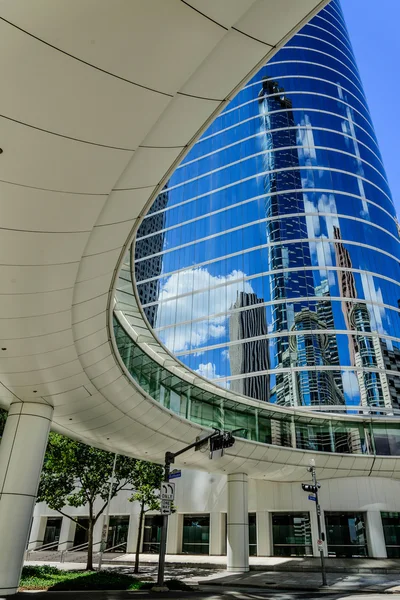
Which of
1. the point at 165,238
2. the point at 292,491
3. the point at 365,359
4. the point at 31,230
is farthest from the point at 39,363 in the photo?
the point at 165,238

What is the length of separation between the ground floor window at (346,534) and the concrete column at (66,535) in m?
24.7

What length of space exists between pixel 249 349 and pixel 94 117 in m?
53.0

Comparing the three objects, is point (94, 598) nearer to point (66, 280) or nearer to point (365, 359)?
point (66, 280)

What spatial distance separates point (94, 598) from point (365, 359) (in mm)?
44993

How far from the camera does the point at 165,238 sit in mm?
74500

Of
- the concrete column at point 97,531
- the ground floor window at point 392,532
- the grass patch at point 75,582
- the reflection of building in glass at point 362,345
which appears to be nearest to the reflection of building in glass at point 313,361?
the reflection of building in glass at point 362,345

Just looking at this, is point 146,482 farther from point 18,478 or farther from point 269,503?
point 269,503

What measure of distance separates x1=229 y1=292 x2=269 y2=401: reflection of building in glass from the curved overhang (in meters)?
46.0

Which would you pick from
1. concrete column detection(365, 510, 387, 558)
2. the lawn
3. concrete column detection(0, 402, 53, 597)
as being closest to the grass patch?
the lawn

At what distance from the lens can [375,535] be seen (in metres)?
31.0

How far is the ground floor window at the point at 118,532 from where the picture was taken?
40.7 metres

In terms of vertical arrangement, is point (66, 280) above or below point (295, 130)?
below

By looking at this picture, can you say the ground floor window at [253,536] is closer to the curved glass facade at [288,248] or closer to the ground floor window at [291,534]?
the ground floor window at [291,534]

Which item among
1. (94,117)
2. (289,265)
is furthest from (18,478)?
(289,265)
